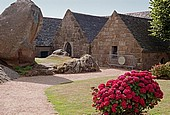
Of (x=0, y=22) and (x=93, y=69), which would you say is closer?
(x=0, y=22)

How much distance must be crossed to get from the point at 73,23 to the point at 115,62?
22.2 ft

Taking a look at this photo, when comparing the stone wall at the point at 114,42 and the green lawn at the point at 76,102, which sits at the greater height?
the stone wall at the point at 114,42

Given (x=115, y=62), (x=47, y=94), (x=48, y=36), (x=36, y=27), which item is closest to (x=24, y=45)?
(x=36, y=27)

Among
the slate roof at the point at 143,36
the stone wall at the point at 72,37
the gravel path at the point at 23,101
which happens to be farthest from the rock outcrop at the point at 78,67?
the stone wall at the point at 72,37

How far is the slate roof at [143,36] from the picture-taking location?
66.7 ft

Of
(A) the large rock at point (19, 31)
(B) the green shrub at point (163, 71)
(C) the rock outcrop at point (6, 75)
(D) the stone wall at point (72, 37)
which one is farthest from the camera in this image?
(D) the stone wall at point (72, 37)

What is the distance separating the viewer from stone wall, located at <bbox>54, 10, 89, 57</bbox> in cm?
2497

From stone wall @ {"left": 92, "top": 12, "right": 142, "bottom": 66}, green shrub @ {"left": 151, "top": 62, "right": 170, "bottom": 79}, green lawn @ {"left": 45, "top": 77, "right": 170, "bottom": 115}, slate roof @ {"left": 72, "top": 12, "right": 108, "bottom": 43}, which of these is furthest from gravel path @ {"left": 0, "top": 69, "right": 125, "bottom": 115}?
slate roof @ {"left": 72, "top": 12, "right": 108, "bottom": 43}

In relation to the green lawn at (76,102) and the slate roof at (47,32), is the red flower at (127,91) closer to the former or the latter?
the green lawn at (76,102)

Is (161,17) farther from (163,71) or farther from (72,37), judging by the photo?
(72,37)

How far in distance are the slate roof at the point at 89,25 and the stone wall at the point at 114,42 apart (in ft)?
6.05

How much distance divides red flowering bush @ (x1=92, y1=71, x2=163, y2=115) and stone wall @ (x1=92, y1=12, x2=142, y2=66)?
1393cm

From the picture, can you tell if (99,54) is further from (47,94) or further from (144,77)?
(144,77)

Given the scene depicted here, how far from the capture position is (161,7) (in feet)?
60.9
